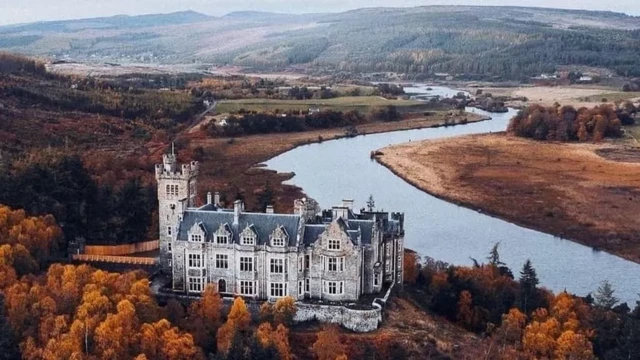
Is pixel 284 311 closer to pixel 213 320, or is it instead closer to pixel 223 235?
pixel 213 320

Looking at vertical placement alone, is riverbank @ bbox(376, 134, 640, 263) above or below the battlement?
below

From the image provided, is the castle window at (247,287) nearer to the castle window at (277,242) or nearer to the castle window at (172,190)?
the castle window at (277,242)

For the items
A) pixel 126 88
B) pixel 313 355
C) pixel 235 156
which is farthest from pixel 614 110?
pixel 313 355

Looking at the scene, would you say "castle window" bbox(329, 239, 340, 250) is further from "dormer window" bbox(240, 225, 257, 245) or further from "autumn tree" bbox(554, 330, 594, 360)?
"autumn tree" bbox(554, 330, 594, 360)

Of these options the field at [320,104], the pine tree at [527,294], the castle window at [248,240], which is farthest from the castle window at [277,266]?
the field at [320,104]

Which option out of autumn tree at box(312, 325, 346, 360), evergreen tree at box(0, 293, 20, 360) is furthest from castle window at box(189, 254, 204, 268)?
evergreen tree at box(0, 293, 20, 360)

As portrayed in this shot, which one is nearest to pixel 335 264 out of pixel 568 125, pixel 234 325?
pixel 234 325
